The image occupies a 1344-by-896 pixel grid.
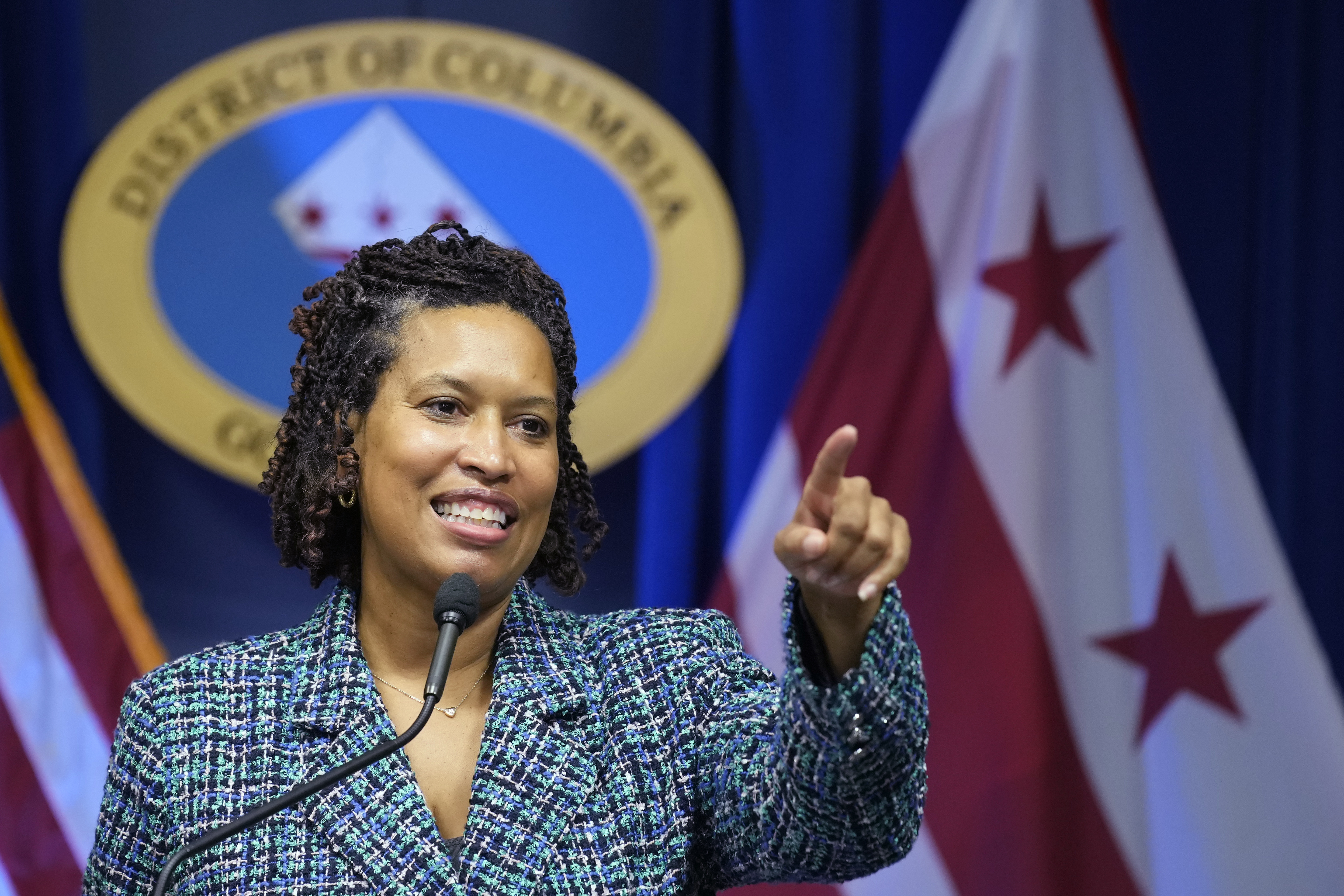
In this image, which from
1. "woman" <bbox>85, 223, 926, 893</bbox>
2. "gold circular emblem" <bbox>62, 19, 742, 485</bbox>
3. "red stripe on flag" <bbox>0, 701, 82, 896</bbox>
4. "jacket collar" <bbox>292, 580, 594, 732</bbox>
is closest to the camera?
"woman" <bbox>85, 223, 926, 893</bbox>

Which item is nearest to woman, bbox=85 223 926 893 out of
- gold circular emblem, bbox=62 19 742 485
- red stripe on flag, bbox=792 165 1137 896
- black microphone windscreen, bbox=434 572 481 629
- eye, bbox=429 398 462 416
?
eye, bbox=429 398 462 416

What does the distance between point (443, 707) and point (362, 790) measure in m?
0.16

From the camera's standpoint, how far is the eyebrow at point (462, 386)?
143 cm

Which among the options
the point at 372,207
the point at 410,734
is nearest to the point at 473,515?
the point at 410,734

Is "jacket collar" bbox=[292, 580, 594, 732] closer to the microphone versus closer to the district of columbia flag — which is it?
the microphone

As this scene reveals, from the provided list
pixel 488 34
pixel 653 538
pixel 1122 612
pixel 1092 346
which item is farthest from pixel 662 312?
pixel 1122 612

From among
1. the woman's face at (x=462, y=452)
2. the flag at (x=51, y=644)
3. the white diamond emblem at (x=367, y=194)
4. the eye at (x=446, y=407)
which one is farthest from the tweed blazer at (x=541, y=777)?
the white diamond emblem at (x=367, y=194)

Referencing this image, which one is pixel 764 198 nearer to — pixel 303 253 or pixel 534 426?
pixel 303 253

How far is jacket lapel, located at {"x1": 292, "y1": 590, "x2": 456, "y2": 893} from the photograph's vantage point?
127 cm

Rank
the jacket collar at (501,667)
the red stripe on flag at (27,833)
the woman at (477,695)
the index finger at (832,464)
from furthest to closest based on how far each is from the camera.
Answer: the red stripe on flag at (27,833)
the jacket collar at (501,667)
the woman at (477,695)
the index finger at (832,464)

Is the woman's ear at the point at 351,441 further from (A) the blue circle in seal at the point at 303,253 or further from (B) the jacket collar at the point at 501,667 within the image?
(A) the blue circle in seal at the point at 303,253

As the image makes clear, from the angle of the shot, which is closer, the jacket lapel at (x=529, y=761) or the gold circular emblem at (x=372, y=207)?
the jacket lapel at (x=529, y=761)

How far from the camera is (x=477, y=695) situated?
4.82 ft

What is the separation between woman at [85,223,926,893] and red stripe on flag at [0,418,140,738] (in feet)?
3.80
